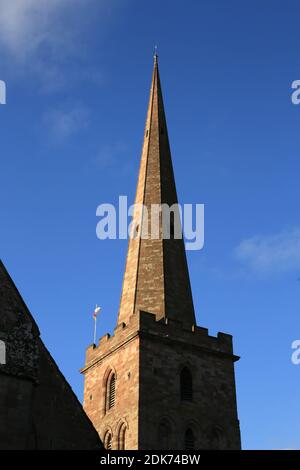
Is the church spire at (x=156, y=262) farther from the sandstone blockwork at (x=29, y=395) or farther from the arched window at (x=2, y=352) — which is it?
the arched window at (x=2, y=352)

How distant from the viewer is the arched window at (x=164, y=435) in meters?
28.2

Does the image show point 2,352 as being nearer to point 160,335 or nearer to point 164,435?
point 164,435

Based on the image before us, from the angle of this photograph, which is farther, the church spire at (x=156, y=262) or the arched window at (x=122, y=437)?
the church spire at (x=156, y=262)

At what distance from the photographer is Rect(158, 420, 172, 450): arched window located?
28172mm

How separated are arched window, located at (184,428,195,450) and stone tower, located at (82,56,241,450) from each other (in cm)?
4

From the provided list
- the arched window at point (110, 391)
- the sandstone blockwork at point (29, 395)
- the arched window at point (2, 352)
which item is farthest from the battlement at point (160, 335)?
the arched window at point (2, 352)

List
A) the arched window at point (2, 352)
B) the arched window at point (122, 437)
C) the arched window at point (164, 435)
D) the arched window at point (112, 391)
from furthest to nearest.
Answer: the arched window at point (112, 391), the arched window at point (122, 437), the arched window at point (164, 435), the arched window at point (2, 352)

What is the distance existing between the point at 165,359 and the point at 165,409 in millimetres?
2049

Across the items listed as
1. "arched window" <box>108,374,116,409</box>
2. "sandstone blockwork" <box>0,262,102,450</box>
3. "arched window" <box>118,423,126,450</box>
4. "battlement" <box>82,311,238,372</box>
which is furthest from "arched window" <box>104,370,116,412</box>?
"sandstone blockwork" <box>0,262,102,450</box>

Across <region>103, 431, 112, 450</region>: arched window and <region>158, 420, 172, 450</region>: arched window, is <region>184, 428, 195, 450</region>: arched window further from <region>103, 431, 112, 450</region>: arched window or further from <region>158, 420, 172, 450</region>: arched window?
<region>103, 431, 112, 450</region>: arched window

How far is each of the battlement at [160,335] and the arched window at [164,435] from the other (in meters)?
3.40

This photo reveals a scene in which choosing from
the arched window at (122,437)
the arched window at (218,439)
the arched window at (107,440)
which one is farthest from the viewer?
the arched window at (218,439)

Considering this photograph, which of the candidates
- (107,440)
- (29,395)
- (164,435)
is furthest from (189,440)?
(29,395)
